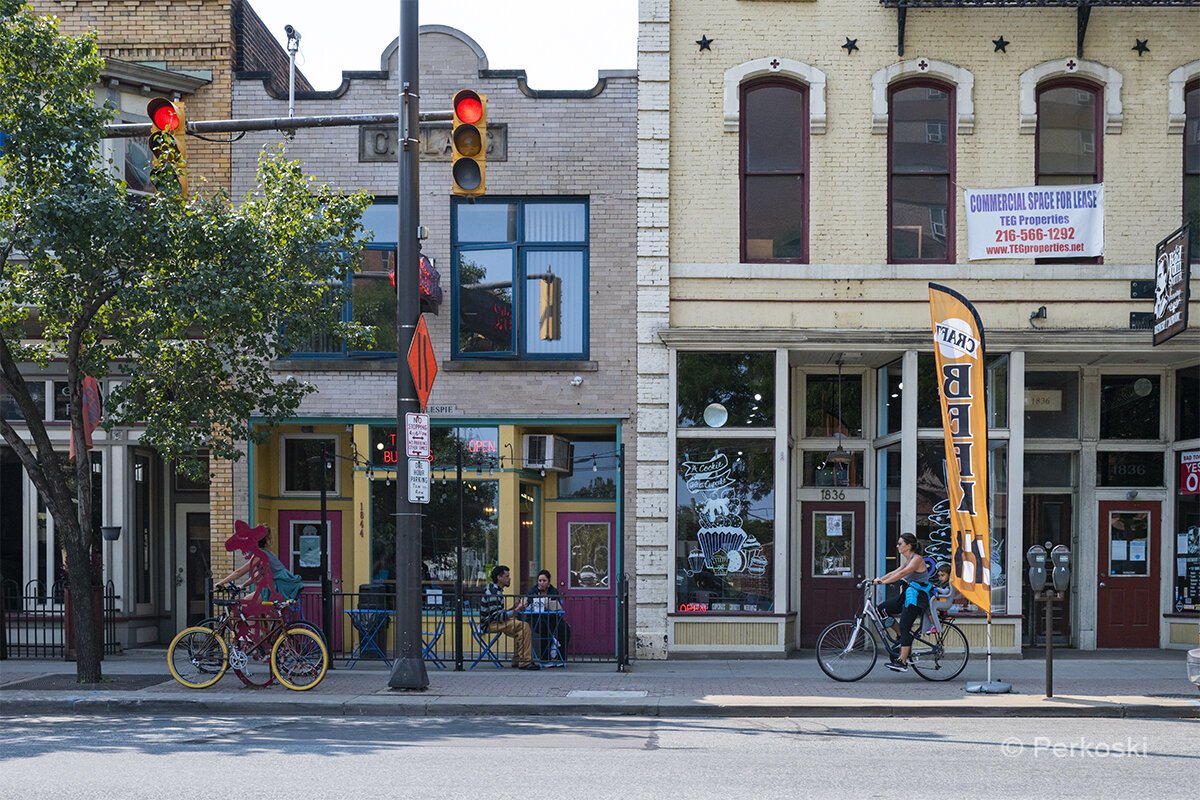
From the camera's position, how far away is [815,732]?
11.4 metres

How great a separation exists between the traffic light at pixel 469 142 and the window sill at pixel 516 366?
211 inches

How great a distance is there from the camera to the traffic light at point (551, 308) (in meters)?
17.3

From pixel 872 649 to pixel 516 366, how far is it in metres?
6.12

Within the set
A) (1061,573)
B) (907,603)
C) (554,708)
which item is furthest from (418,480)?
(1061,573)

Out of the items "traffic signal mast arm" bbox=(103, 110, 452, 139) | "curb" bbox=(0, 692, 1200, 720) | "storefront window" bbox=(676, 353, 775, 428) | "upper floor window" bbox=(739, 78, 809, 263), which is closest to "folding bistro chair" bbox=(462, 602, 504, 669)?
"curb" bbox=(0, 692, 1200, 720)

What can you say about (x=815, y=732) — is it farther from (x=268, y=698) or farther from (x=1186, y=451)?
(x=1186, y=451)

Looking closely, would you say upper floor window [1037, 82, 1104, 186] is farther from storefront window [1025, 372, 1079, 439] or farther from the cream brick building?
storefront window [1025, 372, 1079, 439]

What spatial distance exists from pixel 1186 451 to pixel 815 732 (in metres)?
8.82

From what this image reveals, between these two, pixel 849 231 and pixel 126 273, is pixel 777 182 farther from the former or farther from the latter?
pixel 126 273

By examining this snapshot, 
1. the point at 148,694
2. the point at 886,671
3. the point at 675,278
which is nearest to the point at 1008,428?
the point at 886,671

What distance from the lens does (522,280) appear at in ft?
57.0

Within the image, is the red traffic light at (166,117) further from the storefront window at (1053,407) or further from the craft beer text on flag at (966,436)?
the storefront window at (1053,407)

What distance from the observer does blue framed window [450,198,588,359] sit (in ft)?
56.9

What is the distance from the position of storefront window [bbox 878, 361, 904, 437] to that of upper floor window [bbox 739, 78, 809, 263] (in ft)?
6.99
